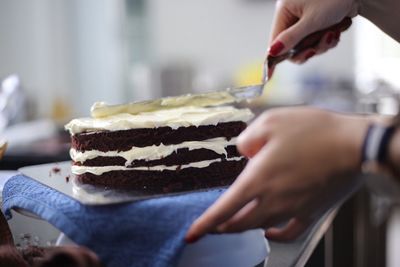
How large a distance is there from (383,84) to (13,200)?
1866 mm

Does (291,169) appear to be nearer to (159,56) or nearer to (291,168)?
(291,168)

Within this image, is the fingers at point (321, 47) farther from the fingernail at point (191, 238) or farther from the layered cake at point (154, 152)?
the fingernail at point (191, 238)

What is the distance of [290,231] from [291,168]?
0.41ft

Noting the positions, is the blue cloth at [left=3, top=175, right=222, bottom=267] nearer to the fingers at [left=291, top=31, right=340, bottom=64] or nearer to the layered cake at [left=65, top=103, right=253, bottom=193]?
the layered cake at [left=65, top=103, right=253, bottom=193]

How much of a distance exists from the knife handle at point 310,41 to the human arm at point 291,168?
1.40 ft

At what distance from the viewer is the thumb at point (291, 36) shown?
875 millimetres

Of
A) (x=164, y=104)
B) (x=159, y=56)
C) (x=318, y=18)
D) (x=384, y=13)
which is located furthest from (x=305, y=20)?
(x=159, y=56)

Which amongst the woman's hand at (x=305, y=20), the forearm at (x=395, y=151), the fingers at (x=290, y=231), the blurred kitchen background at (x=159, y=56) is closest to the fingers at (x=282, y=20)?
the woman's hand at (x=305, y=20)

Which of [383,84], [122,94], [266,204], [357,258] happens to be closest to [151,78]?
[122,94]

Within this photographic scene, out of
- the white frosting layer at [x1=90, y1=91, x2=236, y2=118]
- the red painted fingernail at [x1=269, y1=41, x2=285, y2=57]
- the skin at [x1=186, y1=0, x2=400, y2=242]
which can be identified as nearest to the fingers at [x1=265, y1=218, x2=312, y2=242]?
the skin at [x1=186, y1=0, x2=400, y2=242]

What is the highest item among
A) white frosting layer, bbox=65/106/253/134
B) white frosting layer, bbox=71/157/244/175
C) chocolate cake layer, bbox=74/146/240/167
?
white frosting layer, bbox=65/106/253/134

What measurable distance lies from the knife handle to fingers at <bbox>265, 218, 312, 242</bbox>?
1.18ft

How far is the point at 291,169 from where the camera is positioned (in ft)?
1.52

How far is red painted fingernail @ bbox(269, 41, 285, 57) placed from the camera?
2.90 feet
